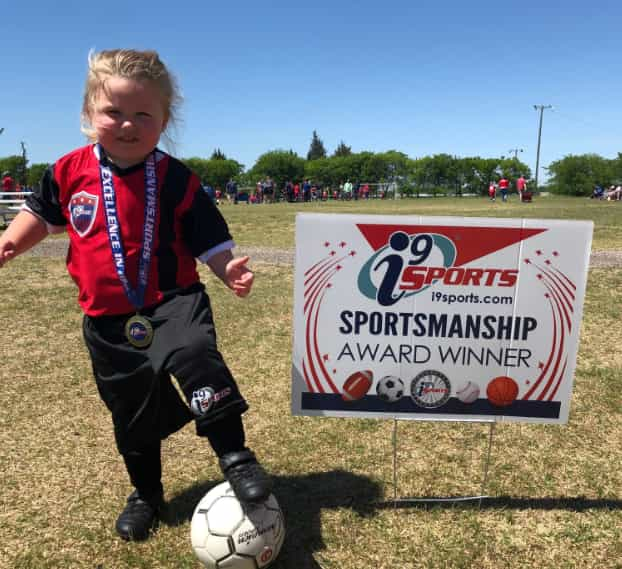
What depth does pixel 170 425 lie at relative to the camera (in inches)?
88.3

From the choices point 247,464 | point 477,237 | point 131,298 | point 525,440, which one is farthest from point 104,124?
point 525,440

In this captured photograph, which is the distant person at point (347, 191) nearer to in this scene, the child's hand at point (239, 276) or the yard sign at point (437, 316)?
the yard sign at point (437, 316)

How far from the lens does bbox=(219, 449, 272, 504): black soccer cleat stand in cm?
195

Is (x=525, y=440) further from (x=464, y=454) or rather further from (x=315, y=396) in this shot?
(x=315, y=396)

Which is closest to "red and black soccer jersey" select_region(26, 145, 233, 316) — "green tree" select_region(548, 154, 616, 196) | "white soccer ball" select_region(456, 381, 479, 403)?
"white soccer ball" select_region(456, 381, 479, 403)

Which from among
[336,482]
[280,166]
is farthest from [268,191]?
[280,166]

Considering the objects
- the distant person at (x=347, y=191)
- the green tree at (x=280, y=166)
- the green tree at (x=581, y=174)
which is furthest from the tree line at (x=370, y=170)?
the distant person at (x=347, y=191)

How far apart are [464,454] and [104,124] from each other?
8.73ft

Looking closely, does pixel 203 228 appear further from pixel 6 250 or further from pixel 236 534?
pixel 236 534

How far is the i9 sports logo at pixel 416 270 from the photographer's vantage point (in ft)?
7.70

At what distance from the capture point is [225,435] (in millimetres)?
2057

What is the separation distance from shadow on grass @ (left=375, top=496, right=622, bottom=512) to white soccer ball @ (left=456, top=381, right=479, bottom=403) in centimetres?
58

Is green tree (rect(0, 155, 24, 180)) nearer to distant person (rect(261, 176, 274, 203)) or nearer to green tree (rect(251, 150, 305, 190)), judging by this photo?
green tree (rect(251, 150, 305, 190))

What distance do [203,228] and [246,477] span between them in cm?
102
